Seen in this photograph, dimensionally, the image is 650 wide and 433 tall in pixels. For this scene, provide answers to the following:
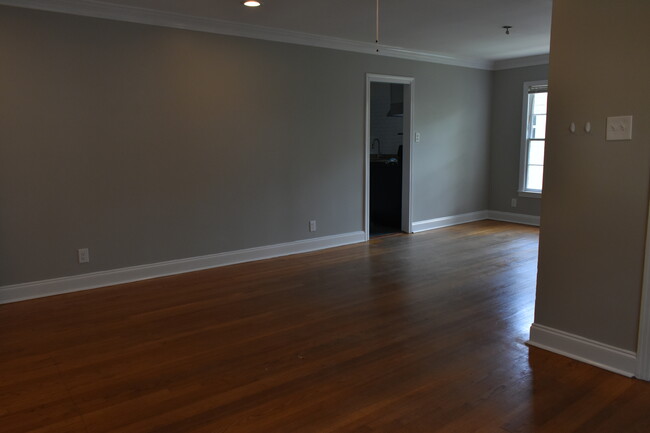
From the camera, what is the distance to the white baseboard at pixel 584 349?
2.60 meters

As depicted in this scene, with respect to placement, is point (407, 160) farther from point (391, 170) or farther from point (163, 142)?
point (163, 142)

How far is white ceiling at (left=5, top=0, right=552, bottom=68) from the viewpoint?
4043 mm

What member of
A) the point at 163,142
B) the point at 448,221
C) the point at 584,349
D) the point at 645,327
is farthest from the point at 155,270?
the point at 448,221

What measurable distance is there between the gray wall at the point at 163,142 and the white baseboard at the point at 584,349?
3.08m

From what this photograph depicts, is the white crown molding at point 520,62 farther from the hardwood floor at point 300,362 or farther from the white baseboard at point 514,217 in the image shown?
the hardwood floor at point 300,362

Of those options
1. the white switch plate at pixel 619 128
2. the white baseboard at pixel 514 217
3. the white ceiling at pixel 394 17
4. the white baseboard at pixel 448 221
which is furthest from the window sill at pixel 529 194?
the white switch plate at pixel 619 128

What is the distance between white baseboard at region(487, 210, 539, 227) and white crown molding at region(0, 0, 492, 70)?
286cm

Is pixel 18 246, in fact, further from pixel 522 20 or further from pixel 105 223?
pixel 522 20

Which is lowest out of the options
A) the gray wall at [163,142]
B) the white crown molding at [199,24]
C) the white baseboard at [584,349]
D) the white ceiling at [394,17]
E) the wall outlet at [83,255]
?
the white baseboard at [584,349]

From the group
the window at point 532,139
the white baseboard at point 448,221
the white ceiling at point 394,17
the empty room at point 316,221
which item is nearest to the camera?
the empty room at point 316,221

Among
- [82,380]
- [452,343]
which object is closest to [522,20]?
[452,343]

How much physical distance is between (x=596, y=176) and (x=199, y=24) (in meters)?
3.68

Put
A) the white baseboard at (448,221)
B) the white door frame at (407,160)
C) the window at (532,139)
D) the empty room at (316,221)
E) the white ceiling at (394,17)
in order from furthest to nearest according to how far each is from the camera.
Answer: the window at (532,139)
the white baseboard at (448,221)
the white door frame at (407,160)
the white ceiling at (394,17)
the empty room at (316,221)

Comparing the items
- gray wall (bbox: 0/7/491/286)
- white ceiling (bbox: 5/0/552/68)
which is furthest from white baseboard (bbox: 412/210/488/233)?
white ceiling (bbox: 5/0/552/68)
